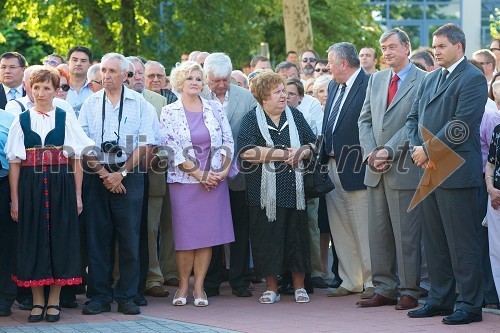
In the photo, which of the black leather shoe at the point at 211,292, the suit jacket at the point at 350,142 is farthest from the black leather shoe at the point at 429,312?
the black leather shoe at the point at 211,292

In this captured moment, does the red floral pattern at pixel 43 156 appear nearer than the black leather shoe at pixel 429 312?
No

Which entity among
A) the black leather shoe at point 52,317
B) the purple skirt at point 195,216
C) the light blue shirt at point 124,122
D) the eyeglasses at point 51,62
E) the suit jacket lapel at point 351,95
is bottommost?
the black leather shoe at point 52,317

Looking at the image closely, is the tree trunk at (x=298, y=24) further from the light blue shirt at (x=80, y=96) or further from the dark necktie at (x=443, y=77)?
the dark necktie at (x=443, y=77)

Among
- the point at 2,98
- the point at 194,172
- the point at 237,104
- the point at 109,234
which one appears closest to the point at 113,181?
the point at 109,234

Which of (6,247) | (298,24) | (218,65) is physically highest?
(298,24)

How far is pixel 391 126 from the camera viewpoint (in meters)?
10.4

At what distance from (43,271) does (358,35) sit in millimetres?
29520

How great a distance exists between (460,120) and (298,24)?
15.9 metres

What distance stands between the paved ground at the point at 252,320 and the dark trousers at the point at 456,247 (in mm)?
244

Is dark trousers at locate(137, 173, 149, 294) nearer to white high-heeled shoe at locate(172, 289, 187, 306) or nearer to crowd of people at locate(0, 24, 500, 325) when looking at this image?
crowd of people at locate(0, 24, 500, 325)

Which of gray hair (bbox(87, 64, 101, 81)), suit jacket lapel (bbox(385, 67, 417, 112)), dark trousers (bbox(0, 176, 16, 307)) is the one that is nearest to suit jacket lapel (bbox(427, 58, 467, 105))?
suit jacket lapel (bbox(385, 67, 417, 112))

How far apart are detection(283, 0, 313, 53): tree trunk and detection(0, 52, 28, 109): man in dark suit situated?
13.5 m

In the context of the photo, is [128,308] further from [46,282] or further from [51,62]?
[51,62]

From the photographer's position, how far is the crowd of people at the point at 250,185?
9586 mm
